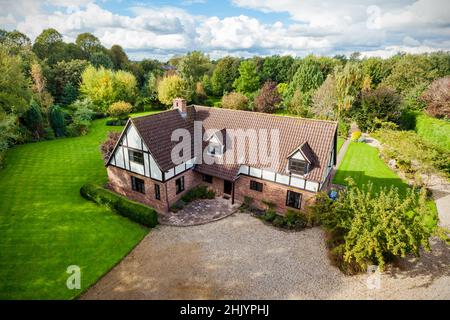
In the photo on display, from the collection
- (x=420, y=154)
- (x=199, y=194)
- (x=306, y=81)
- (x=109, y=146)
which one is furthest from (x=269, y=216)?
(x=306, y=81)

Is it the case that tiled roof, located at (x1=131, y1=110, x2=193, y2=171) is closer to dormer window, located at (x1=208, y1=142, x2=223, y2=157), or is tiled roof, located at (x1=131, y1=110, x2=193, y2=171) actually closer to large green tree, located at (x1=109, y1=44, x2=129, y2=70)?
dormer window, located at (x1=208, y1=142, x2=223, y2=157)

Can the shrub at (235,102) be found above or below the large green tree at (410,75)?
below

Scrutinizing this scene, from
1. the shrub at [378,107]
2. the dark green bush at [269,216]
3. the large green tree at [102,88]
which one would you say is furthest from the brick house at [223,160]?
the large green tree at [102,88]

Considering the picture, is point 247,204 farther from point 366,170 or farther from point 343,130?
point 343,130

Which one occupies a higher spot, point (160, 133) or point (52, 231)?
point (160, 133)

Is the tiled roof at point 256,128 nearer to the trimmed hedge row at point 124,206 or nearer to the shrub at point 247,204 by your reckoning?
the shrub at point 247,204

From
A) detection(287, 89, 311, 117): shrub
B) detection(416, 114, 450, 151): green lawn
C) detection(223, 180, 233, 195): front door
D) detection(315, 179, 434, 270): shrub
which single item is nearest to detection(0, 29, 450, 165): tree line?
detection(287, 89, 311, 117): shrub

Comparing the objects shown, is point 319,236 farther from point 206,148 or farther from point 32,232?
point 32,232

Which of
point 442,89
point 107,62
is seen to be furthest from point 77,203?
point 107,62

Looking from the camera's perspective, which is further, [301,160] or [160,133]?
[160,133]
